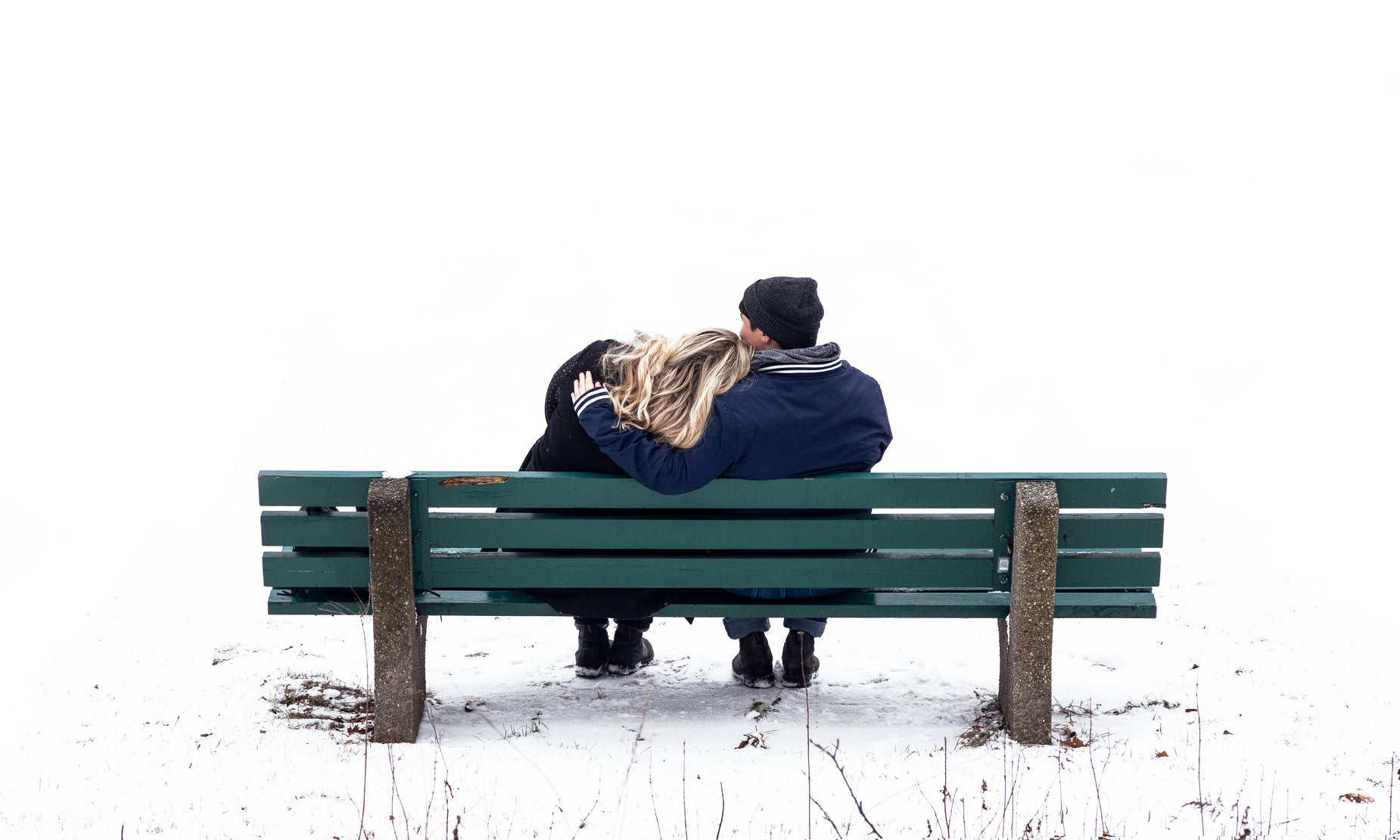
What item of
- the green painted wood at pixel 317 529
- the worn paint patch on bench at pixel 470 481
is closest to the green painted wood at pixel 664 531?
the worn paint patch on bench at pixel 470 481

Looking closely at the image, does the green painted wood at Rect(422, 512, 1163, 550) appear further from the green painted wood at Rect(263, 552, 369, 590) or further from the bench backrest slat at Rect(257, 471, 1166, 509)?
the green painted wood at Rect(263, 552, 369, 590)

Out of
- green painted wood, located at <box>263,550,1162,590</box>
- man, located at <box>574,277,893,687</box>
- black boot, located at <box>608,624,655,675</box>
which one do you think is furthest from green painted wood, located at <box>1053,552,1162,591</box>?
black boot, located at <box>608,624,655,675</box>

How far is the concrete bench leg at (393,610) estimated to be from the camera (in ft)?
12.5

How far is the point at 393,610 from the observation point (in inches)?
154

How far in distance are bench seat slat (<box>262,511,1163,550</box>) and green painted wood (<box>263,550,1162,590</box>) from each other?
6 centimetres

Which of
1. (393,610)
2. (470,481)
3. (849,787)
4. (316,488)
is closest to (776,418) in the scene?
(470,481)

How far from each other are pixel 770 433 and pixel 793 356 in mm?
304

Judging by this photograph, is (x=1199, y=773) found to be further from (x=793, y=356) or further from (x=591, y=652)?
(x=591, y=652)

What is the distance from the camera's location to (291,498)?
3846mm

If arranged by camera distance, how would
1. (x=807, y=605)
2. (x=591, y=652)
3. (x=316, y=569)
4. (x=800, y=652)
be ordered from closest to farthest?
(x=316, y=569), (x=807, y=605), (x=800, y=652), (x=591, y=652)

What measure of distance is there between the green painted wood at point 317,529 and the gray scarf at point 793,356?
141 centimetres

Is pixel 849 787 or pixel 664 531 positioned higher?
pixel 664 531

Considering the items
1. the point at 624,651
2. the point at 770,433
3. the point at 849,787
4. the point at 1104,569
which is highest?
the point at 770,433

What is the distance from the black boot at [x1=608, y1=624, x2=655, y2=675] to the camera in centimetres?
482
